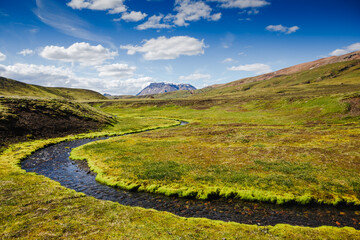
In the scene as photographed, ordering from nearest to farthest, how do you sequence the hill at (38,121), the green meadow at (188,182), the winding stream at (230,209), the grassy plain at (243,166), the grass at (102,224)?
the grass at (102,224)
the green meadow at (188,182)
the winding stream at (230,209)
the grassy plain at (243,166)
the hill at (38,121)

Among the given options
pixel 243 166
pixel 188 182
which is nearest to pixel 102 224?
pixel 188 182

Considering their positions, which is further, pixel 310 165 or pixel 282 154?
pixel 282 154

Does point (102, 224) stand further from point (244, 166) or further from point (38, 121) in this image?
point (38, 121)

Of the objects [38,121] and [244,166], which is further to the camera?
[38,121]

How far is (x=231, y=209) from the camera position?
750 inches

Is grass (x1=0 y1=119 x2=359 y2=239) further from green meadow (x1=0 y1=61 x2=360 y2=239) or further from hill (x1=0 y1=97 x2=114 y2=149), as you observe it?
hill (x1=0 y1=97 x2=114 y2=149)

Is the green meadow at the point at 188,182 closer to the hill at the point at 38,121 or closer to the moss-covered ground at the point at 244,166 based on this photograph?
the moss-covered ground at the point at 244,166

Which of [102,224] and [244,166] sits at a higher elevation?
[102,224]

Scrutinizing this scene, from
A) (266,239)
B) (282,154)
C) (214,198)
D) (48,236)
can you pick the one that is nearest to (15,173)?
(48,236)

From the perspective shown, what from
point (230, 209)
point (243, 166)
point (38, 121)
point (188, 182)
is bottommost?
point (230, 209)

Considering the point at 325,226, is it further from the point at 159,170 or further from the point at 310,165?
the point at 159,170

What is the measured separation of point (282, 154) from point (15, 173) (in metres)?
42.4

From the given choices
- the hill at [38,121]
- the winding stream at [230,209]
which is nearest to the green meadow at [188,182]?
the winding stream at [230,209]

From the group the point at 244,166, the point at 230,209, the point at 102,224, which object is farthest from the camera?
the point at 244,166
